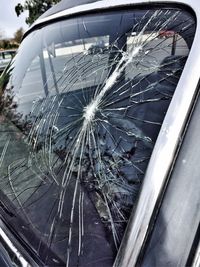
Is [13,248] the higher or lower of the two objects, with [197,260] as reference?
lower

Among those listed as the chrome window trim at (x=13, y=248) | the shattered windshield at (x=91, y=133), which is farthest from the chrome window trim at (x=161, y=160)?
the chrome window trim at (x=13, y=248)

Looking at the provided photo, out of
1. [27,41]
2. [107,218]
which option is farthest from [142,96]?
[27,41]

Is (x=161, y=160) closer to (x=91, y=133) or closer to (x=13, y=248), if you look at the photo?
(x=91, y=133)

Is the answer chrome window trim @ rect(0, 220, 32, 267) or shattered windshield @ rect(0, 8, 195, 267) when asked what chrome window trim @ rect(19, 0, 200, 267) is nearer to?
shattered windshield @ rect(0, 8, 195, 267)

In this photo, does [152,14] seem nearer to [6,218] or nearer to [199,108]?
[199,108]

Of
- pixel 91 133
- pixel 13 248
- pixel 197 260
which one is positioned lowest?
pixel 13 248

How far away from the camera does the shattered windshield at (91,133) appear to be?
3.17 feet

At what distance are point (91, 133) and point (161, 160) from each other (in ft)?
1.24

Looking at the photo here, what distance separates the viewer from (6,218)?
1.27m

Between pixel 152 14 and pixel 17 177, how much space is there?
806mm

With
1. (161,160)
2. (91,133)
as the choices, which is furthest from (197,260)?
(91,133)

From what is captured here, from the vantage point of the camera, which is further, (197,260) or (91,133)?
(91,133)

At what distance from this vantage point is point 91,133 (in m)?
1.14

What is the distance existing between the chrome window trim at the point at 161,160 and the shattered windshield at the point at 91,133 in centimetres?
5
